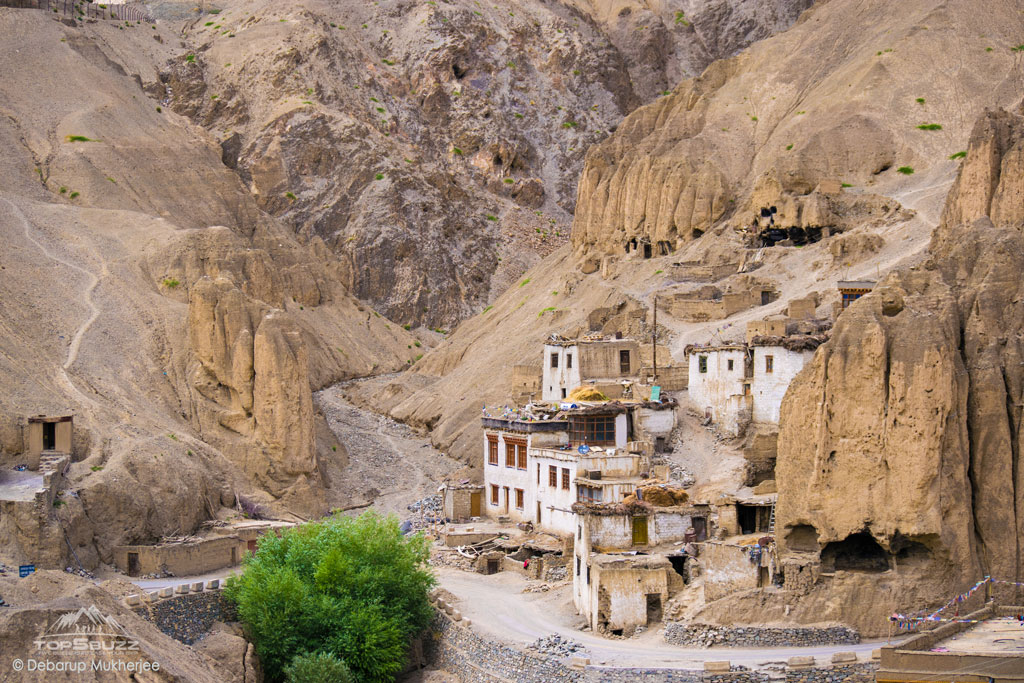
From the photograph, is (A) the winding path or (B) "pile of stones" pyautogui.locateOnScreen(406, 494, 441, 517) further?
(A) the winding path

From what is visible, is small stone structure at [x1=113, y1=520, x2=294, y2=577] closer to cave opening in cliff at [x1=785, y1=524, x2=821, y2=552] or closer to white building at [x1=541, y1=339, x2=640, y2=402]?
white building at [x1=541, y1=339, x2=640, y2=402]

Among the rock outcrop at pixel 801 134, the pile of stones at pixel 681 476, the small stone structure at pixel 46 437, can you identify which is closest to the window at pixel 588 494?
the pile of stones at pixel 681 476

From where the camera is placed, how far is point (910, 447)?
39219 millimetres

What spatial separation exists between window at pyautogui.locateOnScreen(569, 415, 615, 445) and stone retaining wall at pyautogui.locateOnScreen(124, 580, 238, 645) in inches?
586

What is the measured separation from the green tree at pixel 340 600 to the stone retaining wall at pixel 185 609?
63cm

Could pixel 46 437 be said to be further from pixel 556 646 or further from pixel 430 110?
pixel 430 110

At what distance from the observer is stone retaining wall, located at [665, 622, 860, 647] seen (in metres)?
38.7

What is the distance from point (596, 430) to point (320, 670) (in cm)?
1680

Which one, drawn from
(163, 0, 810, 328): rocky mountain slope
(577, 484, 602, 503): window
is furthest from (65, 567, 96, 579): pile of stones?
(163, 0, 810, 328): rocky mountain slope

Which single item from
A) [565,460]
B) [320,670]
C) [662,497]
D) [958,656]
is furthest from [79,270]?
[958,656]

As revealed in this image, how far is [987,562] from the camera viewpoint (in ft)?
131

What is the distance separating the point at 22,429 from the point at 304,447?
543 inches

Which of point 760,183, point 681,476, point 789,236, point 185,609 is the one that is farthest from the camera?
point 760,183

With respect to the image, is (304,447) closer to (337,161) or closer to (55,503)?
(55,503)
